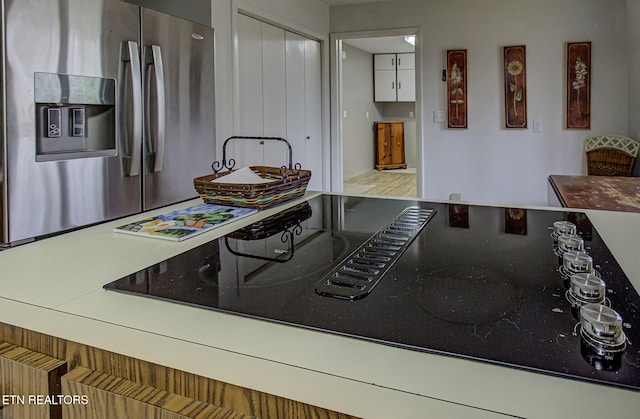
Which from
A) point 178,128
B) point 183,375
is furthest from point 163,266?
point 178,128

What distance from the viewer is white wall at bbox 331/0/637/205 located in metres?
4.33

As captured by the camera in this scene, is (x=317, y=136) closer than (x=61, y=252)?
No

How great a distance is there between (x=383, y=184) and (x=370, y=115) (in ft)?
7.05

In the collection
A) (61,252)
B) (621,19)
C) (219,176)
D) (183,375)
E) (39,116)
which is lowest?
(183,375)

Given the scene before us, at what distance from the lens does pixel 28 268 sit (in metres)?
0.98

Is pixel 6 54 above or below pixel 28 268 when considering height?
above

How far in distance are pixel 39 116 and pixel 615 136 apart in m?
4.31

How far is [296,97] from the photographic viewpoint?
4.57 metres

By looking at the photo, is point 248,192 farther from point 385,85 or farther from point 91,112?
point 385,85

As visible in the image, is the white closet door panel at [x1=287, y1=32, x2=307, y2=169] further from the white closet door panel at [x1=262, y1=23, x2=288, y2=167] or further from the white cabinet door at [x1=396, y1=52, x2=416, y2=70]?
the white cabinet door at [x1=396, y1=52, x2=416, y2=70]

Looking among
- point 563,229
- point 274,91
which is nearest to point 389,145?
point 274,91

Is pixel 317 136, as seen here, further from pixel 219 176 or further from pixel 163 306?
pixel 163 306

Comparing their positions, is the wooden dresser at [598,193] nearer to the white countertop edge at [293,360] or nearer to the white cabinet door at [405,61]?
the white countertop edge at [293,360]

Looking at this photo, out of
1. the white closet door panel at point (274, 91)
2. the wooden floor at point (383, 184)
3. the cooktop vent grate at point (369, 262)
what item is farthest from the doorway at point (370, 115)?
the cooktop vent grate at point (369, 262)
